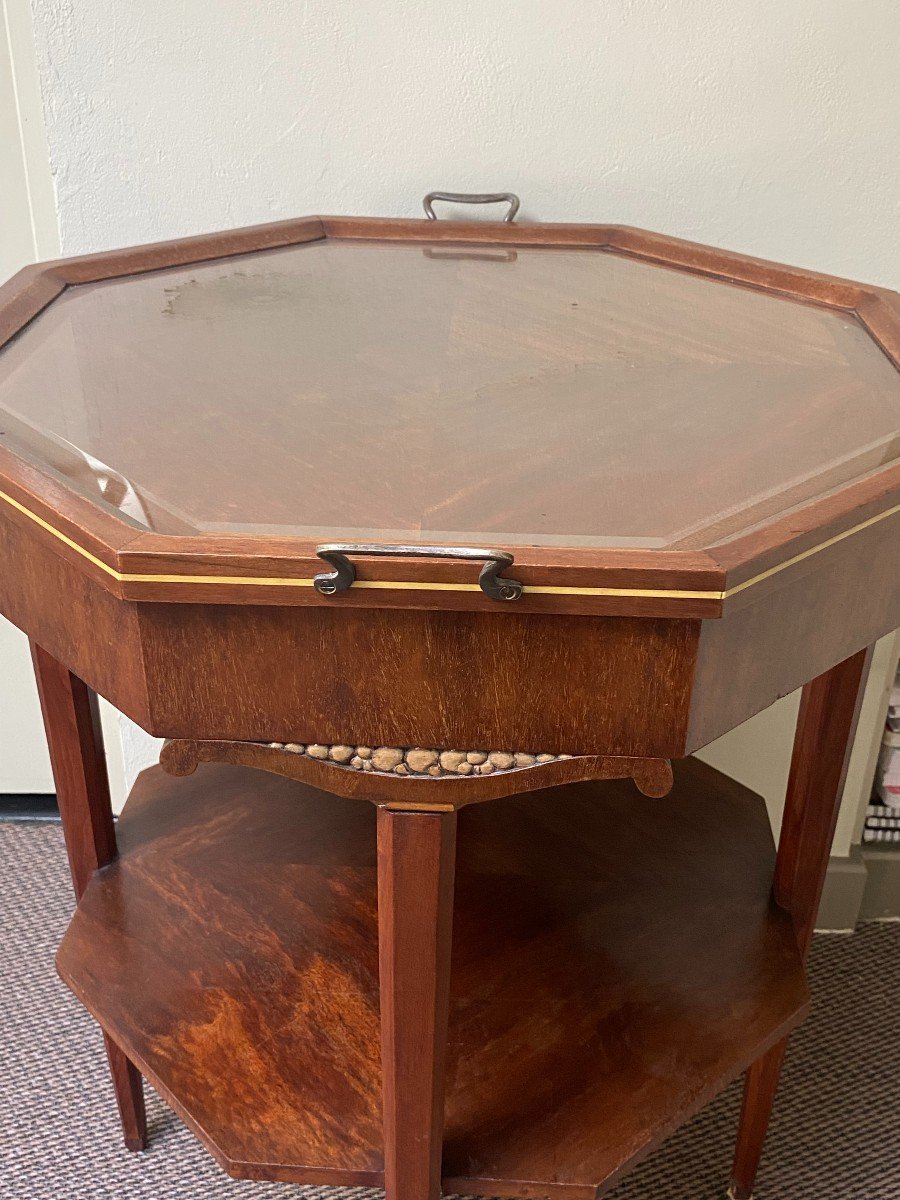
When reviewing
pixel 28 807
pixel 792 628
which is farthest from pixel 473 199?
pixel 28 807

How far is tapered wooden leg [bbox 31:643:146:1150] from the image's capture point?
1.05 metres

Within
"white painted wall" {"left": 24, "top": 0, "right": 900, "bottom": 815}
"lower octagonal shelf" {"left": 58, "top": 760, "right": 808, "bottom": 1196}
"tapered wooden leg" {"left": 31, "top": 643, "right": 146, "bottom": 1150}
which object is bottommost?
"lower octagonal shelf" {"left": 58, "top": 760, "right": 808, "bottom": 1196}

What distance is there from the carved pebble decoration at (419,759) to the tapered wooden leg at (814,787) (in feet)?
1.39

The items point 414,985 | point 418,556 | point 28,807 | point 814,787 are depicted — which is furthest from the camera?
point 28,807

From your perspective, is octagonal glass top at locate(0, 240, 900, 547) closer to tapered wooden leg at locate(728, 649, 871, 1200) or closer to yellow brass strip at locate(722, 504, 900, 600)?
yellow brass strip at locate(722, 504, 900, 600)

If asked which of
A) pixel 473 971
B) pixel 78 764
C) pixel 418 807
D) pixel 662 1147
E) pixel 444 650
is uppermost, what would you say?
pixel 444 650

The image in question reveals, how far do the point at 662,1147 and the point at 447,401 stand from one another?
Answer: 95 cm

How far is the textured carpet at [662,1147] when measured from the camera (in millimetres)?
1297

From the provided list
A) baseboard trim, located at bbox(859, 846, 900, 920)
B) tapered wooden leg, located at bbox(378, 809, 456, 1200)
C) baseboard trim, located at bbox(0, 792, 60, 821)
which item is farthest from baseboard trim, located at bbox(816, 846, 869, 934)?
baseboard trim, located at bbox(0, 792, 60, 821)

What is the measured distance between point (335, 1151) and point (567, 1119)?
0.60ft

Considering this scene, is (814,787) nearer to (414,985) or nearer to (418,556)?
(414,985)

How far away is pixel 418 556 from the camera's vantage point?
1.98 feet

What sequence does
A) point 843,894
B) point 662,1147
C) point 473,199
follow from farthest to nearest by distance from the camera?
point 843,894 < point 662,1147 < point 473,199

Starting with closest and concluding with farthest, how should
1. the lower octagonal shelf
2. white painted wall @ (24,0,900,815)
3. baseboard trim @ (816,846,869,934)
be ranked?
1. the lower octagonal shelf
2. white painted wall @ (24,0,900,815)
3. baseboard trim @ (816,846,869,934)
